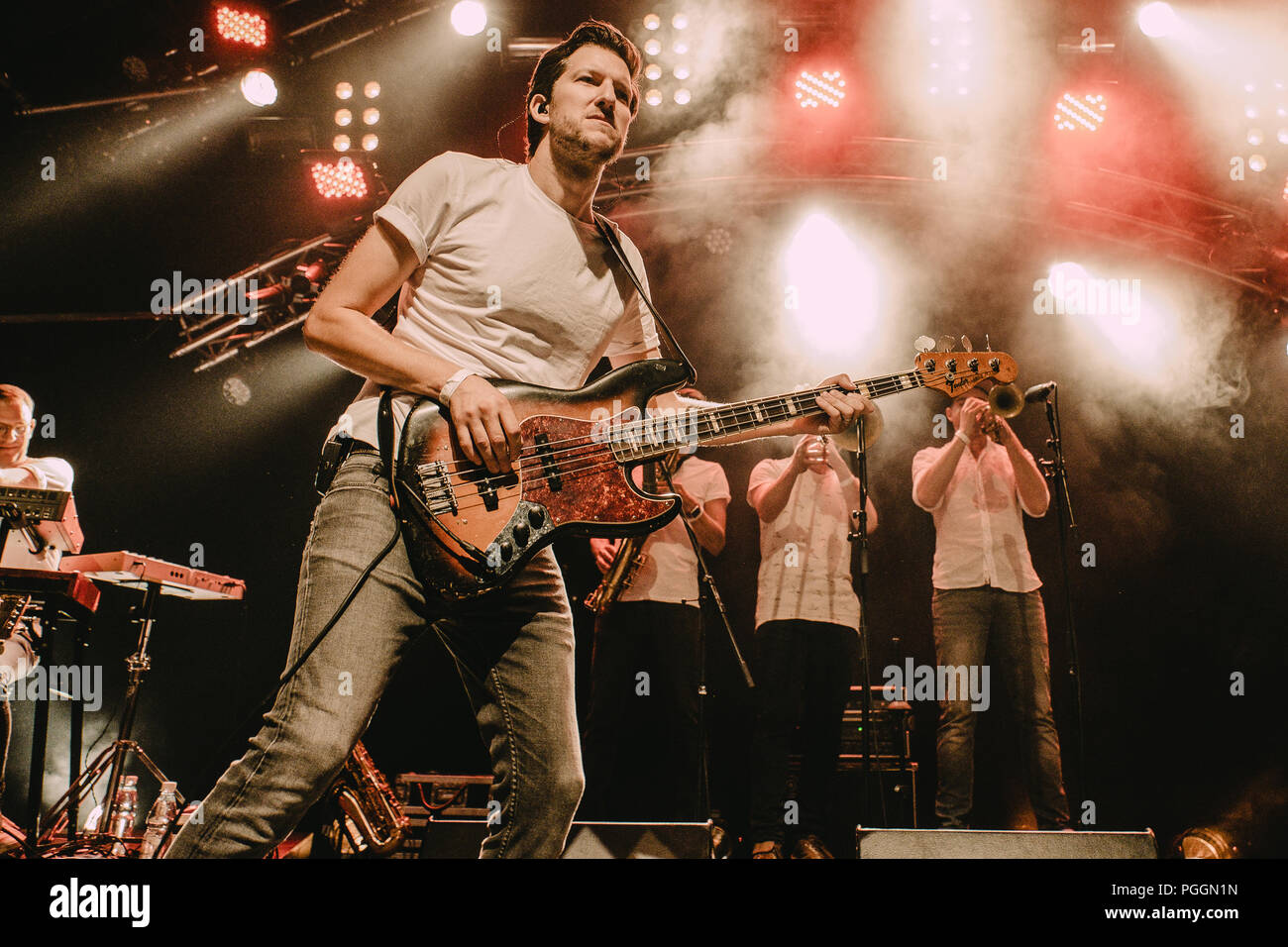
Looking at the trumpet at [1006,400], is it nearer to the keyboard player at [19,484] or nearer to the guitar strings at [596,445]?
the guitar strings at [596,445]

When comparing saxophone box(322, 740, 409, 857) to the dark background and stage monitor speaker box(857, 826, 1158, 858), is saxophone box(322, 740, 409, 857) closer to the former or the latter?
the dark background

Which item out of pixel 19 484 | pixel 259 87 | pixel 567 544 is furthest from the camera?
pixel 567 544

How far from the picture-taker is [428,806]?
570cm

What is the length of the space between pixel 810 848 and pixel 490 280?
3833mm

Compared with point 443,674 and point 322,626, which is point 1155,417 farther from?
point 322,626

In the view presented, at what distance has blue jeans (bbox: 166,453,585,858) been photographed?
1761 mm

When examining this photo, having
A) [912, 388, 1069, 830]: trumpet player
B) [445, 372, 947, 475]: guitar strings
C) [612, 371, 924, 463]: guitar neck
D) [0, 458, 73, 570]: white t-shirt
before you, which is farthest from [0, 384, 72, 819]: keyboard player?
[912, 388, 1069, 830]: trumpet player

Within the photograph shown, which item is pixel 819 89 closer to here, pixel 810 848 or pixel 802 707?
pixel 802 707

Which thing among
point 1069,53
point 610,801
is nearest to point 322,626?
point 610,801

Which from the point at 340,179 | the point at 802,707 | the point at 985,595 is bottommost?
the point at 802,707

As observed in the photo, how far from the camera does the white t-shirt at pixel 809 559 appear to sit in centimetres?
534

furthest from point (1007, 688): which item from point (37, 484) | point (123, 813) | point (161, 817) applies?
point (37, 484)

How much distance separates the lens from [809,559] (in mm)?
5430

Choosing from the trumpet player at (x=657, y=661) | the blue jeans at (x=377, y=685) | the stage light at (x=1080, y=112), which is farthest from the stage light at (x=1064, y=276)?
the blue jeans at (x=377, y=685)
